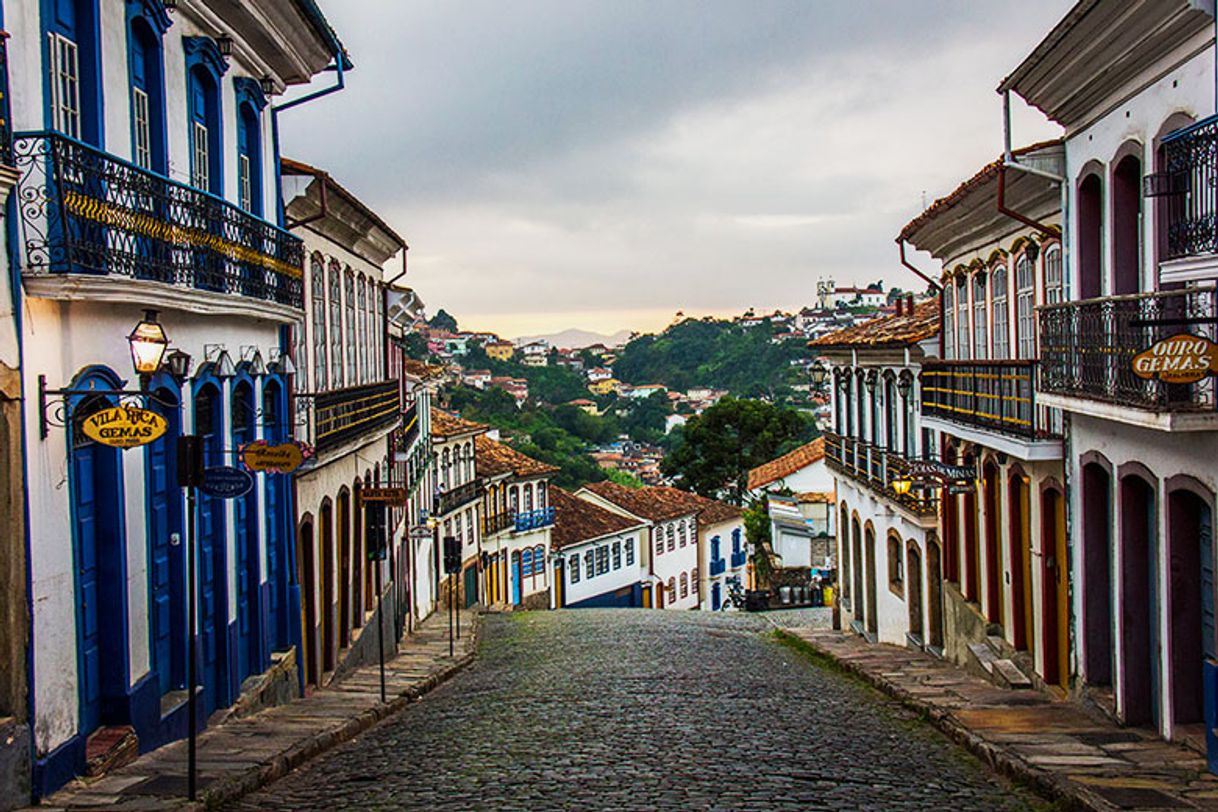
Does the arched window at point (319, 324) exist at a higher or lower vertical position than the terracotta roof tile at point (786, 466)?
higher

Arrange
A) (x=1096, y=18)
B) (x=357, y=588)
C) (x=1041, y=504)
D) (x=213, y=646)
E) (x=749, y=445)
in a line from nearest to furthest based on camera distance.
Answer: (x=1096, y=18) < (x=213, y=646) < (x=1041, y=504) < (x=357, y=588) < (x=749, y=445)

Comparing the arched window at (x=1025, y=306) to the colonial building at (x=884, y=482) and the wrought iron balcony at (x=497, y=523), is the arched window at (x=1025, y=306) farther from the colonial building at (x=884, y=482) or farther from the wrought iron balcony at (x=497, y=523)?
the wrought iron balcony at (x=497, y=523)

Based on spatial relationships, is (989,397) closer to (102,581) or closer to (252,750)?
(252,750)

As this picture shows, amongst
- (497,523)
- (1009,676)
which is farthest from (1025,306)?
(497,523)

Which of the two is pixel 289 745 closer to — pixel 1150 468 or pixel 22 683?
pixel 22 683

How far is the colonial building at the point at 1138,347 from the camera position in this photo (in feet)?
31.7

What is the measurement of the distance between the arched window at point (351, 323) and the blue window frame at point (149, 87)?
9165 millimetres

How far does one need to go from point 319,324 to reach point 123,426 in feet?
35.1

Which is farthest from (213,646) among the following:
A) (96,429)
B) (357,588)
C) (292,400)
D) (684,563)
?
(684,563)

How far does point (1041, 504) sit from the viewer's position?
14922 mm

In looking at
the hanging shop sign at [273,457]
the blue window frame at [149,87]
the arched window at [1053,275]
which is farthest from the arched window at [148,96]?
the arched window at [1053,275]

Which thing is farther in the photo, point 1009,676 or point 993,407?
point 993,407

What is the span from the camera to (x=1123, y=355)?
10477 millimetres

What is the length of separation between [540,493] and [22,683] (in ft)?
144
